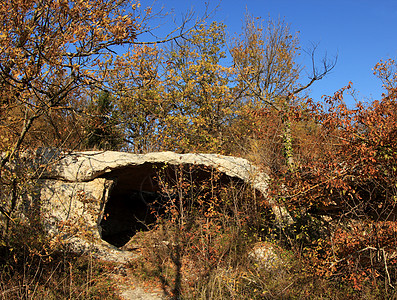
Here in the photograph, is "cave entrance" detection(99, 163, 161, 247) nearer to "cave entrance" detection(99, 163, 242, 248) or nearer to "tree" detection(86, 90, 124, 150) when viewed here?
"cave entrance" detection(99, 163, 242, 248)

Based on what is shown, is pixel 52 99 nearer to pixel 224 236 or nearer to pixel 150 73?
pixel 150 73

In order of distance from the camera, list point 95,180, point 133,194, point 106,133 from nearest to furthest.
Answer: point 95,180, point 133,194, point 106,133

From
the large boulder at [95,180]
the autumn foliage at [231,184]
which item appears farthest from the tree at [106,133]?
the large boulder at [95,180]

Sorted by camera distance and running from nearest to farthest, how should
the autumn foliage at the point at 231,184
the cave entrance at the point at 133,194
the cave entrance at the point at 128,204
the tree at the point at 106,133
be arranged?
the autumn foliage at the point at 231,184
the cave entrance at the point at 133,194
the cave entrance at the point at 128,204
the tree at the point at 106,133

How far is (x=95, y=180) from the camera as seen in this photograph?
680 centimetres

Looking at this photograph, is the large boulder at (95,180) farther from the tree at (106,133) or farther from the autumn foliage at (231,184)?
the tree at (106,133)

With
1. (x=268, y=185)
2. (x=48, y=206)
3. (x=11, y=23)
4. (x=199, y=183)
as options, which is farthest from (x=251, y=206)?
(x=11, y=23)

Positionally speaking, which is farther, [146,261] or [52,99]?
[146,261]

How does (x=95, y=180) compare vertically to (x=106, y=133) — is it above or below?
below

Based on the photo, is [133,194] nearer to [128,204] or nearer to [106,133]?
[128,204]

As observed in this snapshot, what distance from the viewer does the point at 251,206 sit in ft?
23.5

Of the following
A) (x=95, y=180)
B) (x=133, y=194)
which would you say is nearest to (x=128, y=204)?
(x=133, y=194)

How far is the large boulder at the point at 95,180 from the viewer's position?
616 centimetres

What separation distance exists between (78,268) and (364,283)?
15.8 ft
